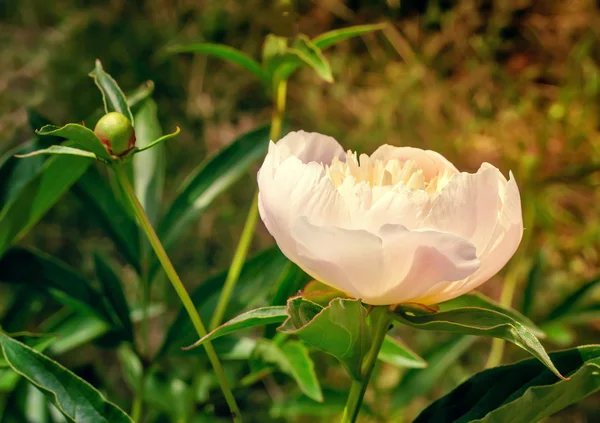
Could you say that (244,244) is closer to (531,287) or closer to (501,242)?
(501,242)

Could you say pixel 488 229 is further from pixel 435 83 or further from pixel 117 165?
pixel 435 83

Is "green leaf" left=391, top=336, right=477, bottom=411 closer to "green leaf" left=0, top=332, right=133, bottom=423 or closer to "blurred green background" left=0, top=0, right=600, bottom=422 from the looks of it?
"blurred green background" left=0, top=0, right=600, bottom=422

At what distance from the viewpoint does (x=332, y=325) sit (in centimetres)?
30

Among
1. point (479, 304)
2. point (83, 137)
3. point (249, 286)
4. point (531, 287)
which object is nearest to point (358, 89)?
point (531, 287)

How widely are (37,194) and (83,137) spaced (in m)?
0.18

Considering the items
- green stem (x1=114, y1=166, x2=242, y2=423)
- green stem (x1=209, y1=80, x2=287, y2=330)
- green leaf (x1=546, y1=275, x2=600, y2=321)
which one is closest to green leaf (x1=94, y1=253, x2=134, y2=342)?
green stem (x1=209, y1=80, x2=287, y2=330)

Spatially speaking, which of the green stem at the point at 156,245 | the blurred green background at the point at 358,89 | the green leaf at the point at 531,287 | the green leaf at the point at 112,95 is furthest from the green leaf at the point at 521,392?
the blurred green background at the point at 358,89

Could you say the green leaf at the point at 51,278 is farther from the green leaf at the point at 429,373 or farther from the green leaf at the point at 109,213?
the green leaf at the point at 429,373

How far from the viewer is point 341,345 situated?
12.4 inches

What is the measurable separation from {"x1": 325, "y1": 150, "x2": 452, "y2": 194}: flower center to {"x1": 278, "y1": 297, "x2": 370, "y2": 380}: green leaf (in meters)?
0.07

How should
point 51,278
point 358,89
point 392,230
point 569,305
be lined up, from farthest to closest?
point 358,89 < point 569,305 < point 51,278 < point 392,230

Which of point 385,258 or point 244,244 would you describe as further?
point 244,244

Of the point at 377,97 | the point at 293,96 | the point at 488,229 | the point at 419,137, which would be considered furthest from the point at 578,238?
the point at 488,229

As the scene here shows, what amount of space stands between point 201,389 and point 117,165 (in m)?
0.44
